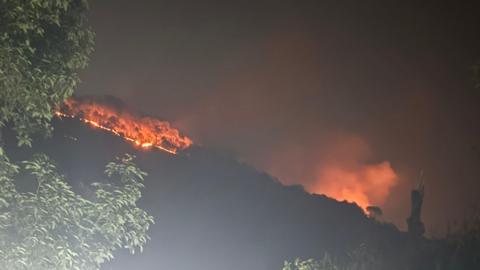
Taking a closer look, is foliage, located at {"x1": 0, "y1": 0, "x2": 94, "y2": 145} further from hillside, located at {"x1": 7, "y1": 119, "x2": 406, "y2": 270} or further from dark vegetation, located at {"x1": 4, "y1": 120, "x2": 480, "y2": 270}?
hillside, located at {"x1": 7, "y1": 119, "x2": 406, "y2": 270}

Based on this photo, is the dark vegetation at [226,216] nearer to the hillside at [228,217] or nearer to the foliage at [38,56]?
the hillside at [228,217]

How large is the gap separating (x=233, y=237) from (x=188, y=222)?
1151 centimetres

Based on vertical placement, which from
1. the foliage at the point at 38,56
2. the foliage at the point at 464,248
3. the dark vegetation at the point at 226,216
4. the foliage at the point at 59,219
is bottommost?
the foliage at the point at 59,219

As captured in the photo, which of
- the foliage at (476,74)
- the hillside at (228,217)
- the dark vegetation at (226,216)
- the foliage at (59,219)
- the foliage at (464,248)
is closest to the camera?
the foliage at (476,74)

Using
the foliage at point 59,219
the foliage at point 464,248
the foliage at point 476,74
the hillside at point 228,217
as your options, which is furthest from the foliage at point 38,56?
the hillside at point 228,217

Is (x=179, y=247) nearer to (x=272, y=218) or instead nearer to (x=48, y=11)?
(x=272, y=218)

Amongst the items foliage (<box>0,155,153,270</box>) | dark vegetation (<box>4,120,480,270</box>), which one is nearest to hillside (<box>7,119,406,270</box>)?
dark vegetation (<box>4,120,480,270</box>)

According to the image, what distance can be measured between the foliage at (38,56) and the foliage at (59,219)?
1.83 feet

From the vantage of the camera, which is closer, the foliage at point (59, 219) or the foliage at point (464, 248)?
the foliage at point (59, 219)

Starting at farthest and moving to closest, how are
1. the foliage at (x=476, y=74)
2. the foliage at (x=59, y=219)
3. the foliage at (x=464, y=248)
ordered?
1. the foliage at (x=464, y=248)
2. the foliage at (x=59, y=219)
3. the foliage at (x=476, y=74)

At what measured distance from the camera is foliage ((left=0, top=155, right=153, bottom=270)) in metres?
5.46

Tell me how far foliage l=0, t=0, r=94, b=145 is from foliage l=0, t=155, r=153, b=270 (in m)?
A: 0.56

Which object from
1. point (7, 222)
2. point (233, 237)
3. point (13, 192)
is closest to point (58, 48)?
point (13, 192)

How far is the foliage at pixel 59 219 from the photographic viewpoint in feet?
17.9
